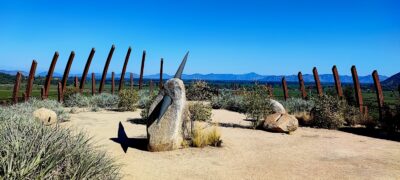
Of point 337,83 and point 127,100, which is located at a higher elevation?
point 337,83

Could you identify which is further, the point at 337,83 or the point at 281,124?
the point at 337,83

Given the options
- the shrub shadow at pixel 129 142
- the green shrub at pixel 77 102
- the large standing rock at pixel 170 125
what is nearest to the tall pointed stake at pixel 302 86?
the green shrub at pixel 77 102

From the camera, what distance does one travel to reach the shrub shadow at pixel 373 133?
13789 millimetres

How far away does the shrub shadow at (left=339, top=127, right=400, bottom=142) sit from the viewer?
543 inches

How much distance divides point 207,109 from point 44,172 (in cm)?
1104

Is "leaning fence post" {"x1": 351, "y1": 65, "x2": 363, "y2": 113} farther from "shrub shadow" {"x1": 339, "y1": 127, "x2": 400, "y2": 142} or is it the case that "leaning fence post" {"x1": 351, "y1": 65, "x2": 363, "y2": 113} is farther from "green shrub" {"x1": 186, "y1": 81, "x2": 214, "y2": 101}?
"green shrub" {"x1": 186, "y1": 81, "x2": 214, "y2": 101}

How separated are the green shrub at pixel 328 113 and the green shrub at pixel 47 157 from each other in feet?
39.9

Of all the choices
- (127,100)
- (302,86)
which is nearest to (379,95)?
(302,86)

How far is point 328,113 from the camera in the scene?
623 inches

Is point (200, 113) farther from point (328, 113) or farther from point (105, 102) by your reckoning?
point (105, 102)

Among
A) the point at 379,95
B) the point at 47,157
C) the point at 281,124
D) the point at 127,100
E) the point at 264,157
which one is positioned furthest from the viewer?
the point at 127,100

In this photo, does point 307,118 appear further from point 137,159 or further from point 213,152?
point 137,159

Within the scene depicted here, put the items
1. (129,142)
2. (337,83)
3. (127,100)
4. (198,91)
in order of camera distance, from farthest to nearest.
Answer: (198,91), (337,83), (127,100), (129,142)

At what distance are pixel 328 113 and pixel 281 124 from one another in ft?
10.3
